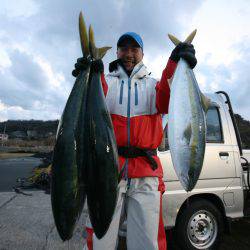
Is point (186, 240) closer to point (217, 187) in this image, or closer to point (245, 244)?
point (217, 187)

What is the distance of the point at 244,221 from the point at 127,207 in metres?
4.89

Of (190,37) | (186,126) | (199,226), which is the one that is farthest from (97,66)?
(199,226)

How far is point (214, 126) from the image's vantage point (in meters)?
5.54

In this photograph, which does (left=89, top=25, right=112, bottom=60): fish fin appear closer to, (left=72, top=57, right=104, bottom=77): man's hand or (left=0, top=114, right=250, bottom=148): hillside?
(left=72, top=57, right=104, bottom=77): man's hand

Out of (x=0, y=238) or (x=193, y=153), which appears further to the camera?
(x=0, y=238)

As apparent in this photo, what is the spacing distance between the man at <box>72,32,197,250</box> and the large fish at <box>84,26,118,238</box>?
3.75 ft

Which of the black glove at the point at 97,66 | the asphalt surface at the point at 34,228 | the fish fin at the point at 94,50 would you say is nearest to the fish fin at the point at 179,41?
the fish fin at the point at 94,50

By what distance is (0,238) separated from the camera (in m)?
4.99

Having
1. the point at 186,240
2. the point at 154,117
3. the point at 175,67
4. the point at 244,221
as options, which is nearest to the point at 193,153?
the point at 175,67

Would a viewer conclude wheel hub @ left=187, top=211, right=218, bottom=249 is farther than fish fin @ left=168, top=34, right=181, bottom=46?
Yes

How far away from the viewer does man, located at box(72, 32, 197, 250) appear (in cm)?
312

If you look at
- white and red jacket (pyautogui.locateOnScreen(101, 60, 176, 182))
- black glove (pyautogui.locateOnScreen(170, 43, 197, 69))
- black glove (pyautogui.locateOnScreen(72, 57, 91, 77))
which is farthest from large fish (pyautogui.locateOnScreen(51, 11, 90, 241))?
white and red jacket (pyautogui.locateOnScreen(101, 60, 176, 182))

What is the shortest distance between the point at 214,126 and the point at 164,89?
8.83 ft

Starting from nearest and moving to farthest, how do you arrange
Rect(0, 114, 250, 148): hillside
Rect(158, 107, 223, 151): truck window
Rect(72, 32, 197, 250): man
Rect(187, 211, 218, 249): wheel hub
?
Rect(72, 32, 197, 250): man → Rect(187, 211, 218, 249): wheel hub → Rect(158, 107, 223, 151): truck window → Rect(0, 114, 250, 148): hillside
